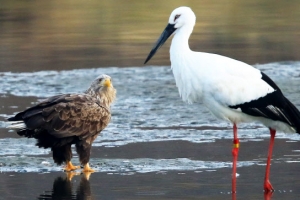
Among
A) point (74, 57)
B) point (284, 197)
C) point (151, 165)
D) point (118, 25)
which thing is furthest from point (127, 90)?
point (118, 25)

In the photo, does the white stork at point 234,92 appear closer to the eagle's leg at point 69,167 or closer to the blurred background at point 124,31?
the eagle's leg at point 69,167

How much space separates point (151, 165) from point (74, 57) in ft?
30.0

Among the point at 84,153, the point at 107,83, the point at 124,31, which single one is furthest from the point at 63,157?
the point at 124,31

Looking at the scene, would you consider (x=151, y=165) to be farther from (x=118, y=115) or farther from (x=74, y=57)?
(x=74, y=57)

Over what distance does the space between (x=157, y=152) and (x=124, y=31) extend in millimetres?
12230

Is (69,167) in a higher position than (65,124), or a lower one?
lower

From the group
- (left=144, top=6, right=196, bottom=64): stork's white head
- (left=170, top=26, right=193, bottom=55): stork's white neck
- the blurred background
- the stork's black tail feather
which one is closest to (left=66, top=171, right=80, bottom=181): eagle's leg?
(left=170, top=26, right=193, bottom=55): stork's white neck

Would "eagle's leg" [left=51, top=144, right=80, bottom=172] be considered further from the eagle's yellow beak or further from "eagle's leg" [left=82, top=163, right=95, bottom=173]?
the eagle's yellow beak

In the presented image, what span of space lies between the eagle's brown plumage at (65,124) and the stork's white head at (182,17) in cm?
155

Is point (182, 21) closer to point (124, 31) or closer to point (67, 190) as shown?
point (67, 190)

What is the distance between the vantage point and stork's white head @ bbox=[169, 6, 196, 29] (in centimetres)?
1018

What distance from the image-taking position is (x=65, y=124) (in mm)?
10766

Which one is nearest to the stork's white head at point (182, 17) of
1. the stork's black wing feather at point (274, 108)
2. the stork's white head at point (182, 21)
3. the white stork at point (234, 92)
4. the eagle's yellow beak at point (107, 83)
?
the stork's white head at point (182, 21)

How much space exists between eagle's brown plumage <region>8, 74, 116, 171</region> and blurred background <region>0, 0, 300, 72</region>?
668 cm
